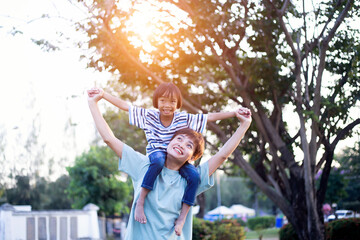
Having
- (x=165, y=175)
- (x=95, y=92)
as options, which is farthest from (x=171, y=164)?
(x=95, y=92)

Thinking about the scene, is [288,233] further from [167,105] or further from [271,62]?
[167,105]

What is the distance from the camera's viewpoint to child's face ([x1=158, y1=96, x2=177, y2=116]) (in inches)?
145

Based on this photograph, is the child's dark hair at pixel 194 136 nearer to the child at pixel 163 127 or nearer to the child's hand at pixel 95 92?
the child at pixel 163 127

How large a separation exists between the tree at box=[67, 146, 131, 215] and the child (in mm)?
28805

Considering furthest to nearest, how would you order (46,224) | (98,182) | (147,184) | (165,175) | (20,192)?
(20,192), (98,182), (46,224), (165,175), (147,184)

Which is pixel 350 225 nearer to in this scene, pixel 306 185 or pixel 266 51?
pixel 306 185

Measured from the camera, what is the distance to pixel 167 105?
368 cm

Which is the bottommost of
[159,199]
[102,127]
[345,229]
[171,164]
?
[345,229]

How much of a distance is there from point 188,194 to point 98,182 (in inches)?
1167

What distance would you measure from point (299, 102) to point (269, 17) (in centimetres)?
207

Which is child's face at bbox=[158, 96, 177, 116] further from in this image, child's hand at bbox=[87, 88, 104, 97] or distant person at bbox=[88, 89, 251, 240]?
child's hand at bbox=[87, 88, 104, 97]

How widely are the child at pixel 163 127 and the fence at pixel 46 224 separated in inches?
622

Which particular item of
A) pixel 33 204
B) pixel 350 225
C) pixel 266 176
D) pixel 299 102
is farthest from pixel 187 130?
pixel 33 204

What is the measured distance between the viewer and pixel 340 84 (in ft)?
40.7
